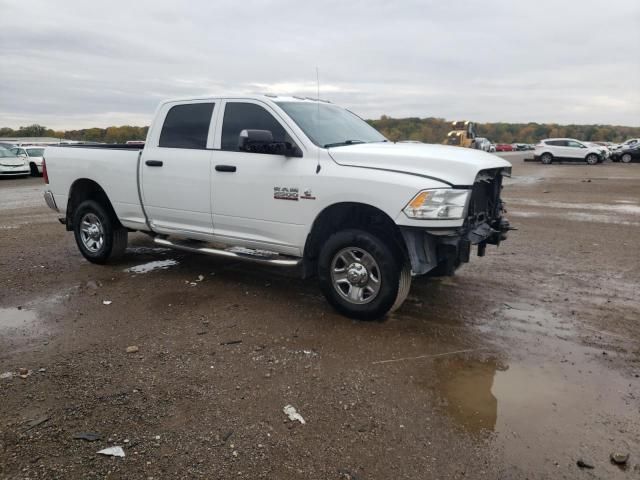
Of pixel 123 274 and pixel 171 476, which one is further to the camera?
pixel 123 274

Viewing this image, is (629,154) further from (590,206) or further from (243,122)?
(243,122)

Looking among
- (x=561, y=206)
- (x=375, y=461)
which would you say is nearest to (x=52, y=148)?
(x=375, y=461)

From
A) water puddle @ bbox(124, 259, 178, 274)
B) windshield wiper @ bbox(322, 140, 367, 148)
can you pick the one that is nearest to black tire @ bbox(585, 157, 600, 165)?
windshield wiper @ bbox(322, 140, 367, 148)

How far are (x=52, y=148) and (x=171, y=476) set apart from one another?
19.7ft

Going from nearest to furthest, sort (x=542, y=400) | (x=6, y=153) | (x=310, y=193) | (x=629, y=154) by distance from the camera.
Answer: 1. (x=542, y=400)
2. (x=310, y=193)
3. (x=6, y=153)
4. (x=629, y=154)

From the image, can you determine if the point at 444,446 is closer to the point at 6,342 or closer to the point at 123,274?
the point at 6,342

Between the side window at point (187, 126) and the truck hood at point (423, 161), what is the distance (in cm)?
174

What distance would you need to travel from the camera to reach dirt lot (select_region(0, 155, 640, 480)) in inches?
112

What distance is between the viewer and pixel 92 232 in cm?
700

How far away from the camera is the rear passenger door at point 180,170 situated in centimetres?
571

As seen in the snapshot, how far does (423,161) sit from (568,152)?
3351cm

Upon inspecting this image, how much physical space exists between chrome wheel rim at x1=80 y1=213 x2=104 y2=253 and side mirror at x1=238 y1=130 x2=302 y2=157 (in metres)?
2.84

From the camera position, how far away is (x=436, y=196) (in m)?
4.21

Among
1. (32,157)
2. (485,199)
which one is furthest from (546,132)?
(485,199)
